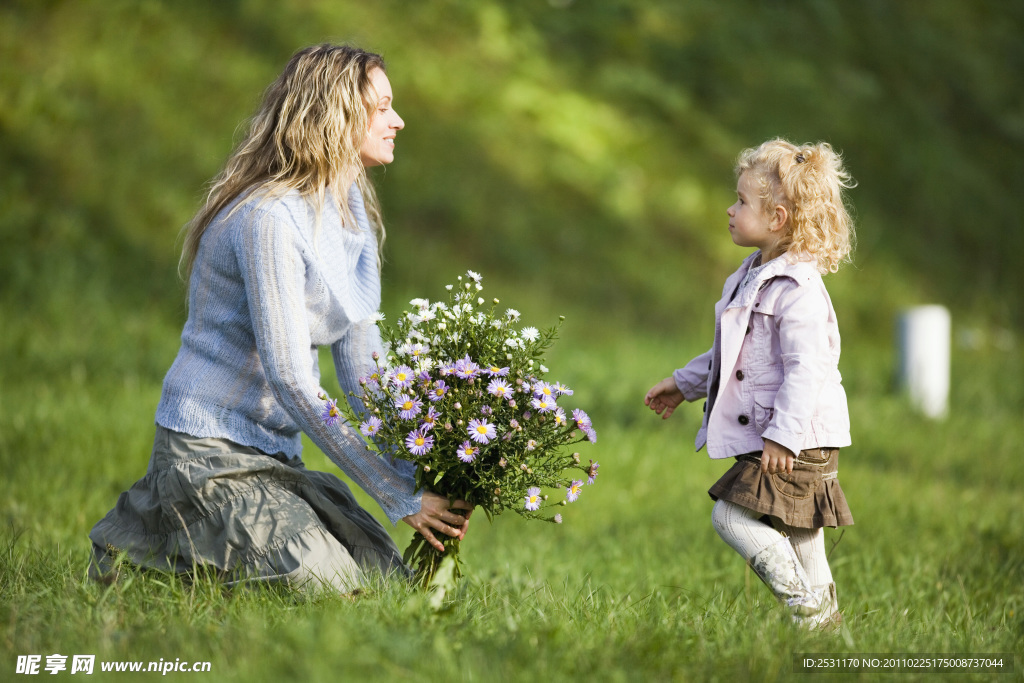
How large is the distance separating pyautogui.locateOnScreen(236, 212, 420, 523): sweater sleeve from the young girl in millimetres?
1072

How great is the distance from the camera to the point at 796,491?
10.1ft

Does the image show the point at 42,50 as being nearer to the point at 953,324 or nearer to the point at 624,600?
the point at 624,600

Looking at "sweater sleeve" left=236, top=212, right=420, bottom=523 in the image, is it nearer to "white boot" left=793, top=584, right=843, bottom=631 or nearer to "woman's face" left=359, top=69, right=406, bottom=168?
"woman's face" left=359, top=69, right=406, bottom=168

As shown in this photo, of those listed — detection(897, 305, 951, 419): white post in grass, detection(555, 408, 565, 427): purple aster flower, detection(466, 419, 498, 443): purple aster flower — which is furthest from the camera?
detection(897, 305, 951, 419): white post in grass

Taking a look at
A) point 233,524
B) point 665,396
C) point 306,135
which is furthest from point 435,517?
point 306,135

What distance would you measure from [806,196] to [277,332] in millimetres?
1752

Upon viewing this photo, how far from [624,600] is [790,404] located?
872 mm

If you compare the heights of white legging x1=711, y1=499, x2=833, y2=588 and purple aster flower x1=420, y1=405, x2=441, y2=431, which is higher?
purple aster flower x1=420, y1=405, x2=441, y2=431

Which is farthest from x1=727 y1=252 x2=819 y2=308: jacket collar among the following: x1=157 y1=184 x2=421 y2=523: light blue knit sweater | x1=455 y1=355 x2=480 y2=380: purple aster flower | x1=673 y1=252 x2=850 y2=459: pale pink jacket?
x1=157 y1=184 x2=421 y2=523: light blue knit sweater

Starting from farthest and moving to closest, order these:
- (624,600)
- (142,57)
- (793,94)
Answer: (793,94) < (142,57) < (624,600)

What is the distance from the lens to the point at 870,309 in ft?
35.2

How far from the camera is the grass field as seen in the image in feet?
8.20

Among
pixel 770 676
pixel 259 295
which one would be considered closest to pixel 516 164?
pixel 259 295

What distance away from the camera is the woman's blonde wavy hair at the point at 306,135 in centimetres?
327
